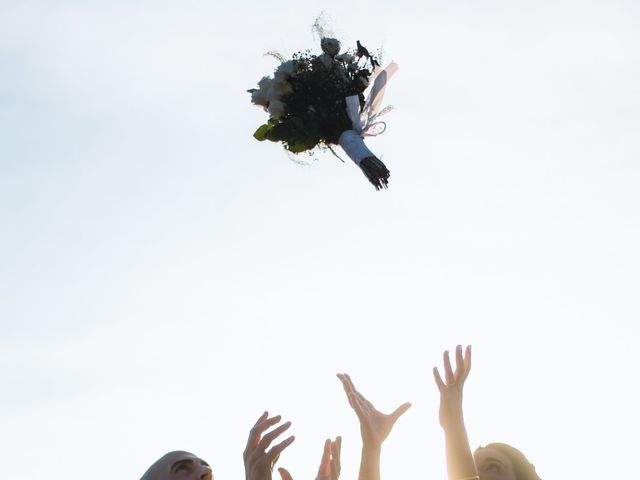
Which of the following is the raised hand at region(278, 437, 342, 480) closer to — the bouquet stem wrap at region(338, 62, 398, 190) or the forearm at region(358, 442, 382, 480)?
the forearm at region(358, 442, 382, 480)

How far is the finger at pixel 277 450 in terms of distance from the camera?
4422 millimetres

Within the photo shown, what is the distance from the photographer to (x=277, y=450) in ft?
14.6

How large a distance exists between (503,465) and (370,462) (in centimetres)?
136

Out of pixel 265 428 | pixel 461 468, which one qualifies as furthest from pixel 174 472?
pixel 461 468

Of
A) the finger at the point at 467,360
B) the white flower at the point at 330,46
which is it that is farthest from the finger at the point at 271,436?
the white flower at the point at 330,46

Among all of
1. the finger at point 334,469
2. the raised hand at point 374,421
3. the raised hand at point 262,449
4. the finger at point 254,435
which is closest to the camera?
the raised hand at point 262,449

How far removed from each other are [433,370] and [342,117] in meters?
3.67

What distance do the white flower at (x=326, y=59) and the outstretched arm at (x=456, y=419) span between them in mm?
4152

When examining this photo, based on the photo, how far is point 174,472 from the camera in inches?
200

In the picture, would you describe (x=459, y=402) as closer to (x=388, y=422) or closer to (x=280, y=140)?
(x=388, y=422)

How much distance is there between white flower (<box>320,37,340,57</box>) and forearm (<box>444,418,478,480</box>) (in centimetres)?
490

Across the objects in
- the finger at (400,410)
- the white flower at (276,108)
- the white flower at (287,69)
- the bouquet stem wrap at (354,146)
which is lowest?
the finger at (400,410)

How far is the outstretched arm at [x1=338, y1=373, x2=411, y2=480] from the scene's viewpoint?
4.77 metres

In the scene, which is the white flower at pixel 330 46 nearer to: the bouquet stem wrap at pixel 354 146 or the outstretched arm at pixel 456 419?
the bouquet stem wrap at pixel 354 146
